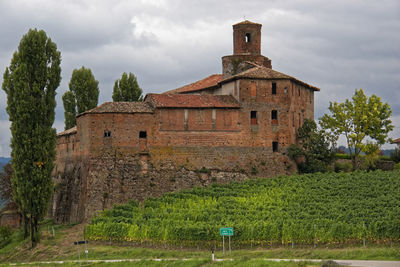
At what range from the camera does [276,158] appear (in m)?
48.0

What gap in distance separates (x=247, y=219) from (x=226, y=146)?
11479 mm

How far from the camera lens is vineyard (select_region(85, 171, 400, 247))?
109ft

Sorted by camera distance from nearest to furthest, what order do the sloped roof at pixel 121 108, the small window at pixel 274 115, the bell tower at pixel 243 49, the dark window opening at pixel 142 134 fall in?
the sloped roof at pixel 121 108 < the dark window opening at pixel 142 134 < the small window at pixel 274 115 < the bell tower at pixel 243 49

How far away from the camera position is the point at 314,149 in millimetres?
49031

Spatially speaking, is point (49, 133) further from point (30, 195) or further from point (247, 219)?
point (247, 219)

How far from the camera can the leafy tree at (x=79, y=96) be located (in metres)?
58.7

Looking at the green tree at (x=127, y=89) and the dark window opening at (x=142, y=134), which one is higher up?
the green tree at (x=127, y=89)

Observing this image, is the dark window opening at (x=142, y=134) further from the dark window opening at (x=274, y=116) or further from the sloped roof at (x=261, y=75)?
the dark window opening at (x=274, y=116)

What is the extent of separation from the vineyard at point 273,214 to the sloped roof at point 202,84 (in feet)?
36.4

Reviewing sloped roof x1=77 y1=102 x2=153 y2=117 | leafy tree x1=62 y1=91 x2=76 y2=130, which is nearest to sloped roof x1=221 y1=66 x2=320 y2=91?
sloped roof x1=77 y1=102 x2=153 y2=117

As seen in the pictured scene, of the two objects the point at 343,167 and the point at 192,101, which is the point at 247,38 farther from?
the point at 343,167

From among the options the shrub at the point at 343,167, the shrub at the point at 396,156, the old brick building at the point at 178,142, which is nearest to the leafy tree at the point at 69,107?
the old brick building at the point at 178,142

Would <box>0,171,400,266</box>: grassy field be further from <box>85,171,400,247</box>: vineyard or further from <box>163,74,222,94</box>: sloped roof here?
<box>163,74,222,94</box>: sloped roof

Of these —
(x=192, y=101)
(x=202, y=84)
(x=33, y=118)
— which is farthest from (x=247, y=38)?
(x=33, y=118)
